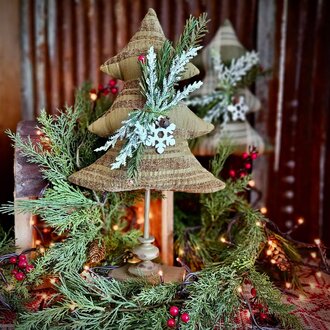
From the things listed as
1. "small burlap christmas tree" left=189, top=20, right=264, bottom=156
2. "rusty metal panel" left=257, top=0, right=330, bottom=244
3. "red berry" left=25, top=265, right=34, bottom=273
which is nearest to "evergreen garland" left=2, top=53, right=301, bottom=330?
"red berry" left=25, top=265, right=34, bottom=273

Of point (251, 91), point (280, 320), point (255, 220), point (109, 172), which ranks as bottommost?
point (280, 320)

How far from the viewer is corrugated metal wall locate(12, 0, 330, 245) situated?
4.17 ft

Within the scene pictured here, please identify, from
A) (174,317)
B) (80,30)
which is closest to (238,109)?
(80,30)

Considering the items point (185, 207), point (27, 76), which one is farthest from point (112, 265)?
point (27, 76)

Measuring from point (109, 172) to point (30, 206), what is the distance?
0.57 ft

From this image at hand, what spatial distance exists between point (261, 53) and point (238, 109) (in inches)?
8.7

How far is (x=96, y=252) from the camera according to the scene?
88 cm

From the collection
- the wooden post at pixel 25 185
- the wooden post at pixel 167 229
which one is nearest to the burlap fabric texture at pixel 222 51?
the wooden post at pixel 167 229

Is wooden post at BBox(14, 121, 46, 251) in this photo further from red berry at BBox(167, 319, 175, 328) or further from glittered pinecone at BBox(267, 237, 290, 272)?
glittered pinecone at BBox(267, 237, 290, 272)

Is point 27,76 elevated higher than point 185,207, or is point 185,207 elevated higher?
point 27,76

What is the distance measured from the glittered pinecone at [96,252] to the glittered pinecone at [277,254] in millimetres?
349

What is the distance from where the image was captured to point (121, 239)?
992 millimetres

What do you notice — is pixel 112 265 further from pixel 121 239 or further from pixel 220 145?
pixel 220 145

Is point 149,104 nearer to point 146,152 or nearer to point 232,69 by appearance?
point 146,152
